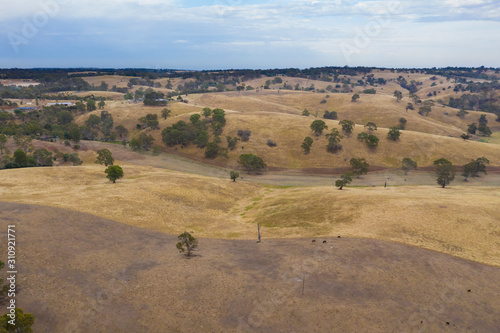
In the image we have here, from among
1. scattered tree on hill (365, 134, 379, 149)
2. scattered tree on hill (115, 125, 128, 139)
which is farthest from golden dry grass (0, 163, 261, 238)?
scattered tree on hill (115, 125, 128, 139)

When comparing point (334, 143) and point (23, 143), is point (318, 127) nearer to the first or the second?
point (334, 143)

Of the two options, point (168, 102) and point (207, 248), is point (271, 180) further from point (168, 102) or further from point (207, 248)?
point (168, 102)

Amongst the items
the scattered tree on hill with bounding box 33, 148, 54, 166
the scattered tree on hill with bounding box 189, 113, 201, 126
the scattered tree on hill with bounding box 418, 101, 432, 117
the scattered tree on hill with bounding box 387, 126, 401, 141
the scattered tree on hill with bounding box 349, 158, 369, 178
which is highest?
→ the scattered tree on hill with bounding box 418, 101, 432, 117

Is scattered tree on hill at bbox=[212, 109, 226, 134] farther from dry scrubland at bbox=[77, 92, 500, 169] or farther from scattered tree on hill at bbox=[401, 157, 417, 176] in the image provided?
scattered tree on hill at bbox=[401, 157, 417, 176]

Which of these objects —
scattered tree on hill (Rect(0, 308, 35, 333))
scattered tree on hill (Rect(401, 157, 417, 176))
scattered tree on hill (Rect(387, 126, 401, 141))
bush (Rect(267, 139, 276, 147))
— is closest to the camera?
scattered tree on hill (Rect(0, 308, 35, 333))

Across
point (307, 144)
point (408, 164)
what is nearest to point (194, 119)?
point (307, 144)

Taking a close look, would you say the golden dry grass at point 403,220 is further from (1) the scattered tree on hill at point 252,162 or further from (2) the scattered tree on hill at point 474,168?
(2) the scattered tree on hill at point 474,168
